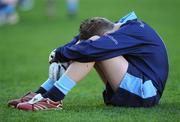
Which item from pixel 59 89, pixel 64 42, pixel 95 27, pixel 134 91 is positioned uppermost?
pixel 95 27

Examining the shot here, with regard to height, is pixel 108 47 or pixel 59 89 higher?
pixel 108 47

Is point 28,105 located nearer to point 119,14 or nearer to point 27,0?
point 119,14

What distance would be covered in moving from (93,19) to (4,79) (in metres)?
3.74

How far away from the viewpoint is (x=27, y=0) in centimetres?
2717

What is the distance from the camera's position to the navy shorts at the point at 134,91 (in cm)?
716

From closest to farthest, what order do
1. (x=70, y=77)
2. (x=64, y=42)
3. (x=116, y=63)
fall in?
(x=70, y=77) → (x=116, y=63) → (x=64, y=42)

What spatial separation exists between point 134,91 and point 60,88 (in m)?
0.72

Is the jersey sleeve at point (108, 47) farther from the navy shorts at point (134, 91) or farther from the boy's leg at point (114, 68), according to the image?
the navy shorts at point (134, 91)

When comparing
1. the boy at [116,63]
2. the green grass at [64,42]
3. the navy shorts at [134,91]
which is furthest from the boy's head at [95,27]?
the green grass at [64,42]

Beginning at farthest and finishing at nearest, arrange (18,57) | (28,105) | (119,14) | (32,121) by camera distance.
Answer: (119,14) → (18,57) → (28,105) → (32,121)

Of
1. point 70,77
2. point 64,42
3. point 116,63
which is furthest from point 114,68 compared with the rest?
point 64,42

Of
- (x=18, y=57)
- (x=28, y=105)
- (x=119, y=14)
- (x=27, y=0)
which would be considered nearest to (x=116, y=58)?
(x=28, y=105)

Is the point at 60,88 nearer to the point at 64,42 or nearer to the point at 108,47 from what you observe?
the point at 108,47

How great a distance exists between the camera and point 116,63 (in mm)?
7102
